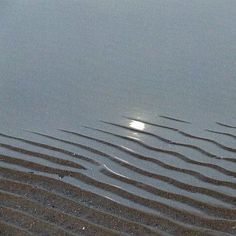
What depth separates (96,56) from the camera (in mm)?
7645

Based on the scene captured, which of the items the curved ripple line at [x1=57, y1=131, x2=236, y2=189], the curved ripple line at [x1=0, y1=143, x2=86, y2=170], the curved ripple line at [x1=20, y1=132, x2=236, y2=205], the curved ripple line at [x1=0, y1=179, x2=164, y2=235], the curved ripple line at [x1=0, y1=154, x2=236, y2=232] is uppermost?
the curved ripple line at [x1=57, y1=131, x2=236, y2=189]

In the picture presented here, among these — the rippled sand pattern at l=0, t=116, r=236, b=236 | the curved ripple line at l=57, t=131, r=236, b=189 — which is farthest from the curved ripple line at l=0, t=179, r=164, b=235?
the curved ripple line at l=57, t=131, r=236, b=189

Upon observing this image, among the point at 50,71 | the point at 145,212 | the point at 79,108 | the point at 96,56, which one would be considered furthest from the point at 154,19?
the point at 145,212

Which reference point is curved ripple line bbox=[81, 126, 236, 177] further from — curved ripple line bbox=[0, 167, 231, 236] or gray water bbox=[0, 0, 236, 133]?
curved ripple line bbox=[0, 167, 231, 236]

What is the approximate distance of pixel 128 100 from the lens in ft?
21.4

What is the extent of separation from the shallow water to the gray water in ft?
0.06

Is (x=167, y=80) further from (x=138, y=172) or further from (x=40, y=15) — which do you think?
(x=40, y=15)

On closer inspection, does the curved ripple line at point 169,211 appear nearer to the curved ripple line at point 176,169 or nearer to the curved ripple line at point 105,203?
the curved ripple line at point 105,203

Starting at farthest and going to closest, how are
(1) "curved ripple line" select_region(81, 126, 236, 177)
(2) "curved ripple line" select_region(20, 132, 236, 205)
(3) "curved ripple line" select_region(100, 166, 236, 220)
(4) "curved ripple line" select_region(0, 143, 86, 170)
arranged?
(4) "curved ripple line" select_region(0, 143, 86, 170)
(1) "curved ripple line" select_region(81, 126, 236, 177)
(2) "curved ripple line" select_region(20, 132, 236, 205)
(3) "curved ripple line" select_region(100, 166, 236, 220)

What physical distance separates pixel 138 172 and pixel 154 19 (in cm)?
433

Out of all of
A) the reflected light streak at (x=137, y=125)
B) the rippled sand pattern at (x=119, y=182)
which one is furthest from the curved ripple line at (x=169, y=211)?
the reflected light streak at (x=137, y=125)

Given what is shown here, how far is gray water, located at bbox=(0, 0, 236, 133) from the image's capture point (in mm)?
6285

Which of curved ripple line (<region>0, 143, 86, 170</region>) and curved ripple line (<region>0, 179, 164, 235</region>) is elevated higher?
curved ripple line (<region>0, 143, 86, 170</region>)

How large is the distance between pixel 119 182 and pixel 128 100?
1764 millimetres
